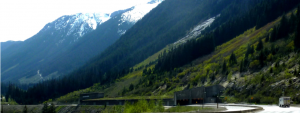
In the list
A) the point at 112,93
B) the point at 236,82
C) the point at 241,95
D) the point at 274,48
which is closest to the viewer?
the point at 241,95

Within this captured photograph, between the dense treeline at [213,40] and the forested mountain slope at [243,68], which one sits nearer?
the forested mountain slope at [243,68]

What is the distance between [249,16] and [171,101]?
94.7m

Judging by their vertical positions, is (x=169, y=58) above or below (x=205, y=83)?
above

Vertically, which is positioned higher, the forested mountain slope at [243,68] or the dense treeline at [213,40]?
the dense treeline at [213,40]

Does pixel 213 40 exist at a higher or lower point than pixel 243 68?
higher

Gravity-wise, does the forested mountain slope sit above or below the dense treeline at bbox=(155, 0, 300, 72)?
below

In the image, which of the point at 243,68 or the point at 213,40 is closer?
the point at 243,68

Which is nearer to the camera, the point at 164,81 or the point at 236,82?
the point at 236,82

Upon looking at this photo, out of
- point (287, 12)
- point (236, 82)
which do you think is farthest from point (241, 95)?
point (287, 12)

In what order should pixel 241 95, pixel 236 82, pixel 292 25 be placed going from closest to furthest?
pixel 241 95
pixel 236 82
pixel 292 25

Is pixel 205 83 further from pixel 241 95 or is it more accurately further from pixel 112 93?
pixel 112 93

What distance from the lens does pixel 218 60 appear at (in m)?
121

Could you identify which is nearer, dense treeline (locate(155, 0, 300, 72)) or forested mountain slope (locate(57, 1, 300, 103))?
forested mountain slope (locate(57, 1, 300, 103))

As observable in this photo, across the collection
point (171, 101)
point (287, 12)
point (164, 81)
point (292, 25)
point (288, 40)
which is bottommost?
→ point (171, 101)
